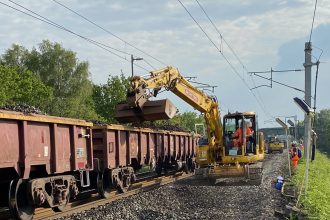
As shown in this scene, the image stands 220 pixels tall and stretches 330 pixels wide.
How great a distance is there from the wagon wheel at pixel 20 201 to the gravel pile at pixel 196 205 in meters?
1.04

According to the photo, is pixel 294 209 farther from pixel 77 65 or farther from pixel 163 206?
pixel 77 65

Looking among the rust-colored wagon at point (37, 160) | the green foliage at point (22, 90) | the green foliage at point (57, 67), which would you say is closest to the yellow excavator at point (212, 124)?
the rust-colored wagon at point (37, 160)

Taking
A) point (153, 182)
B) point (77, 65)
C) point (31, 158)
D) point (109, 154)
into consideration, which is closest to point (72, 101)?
point (77, 65)

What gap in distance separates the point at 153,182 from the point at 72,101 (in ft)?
132

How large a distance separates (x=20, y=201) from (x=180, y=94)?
850 cm

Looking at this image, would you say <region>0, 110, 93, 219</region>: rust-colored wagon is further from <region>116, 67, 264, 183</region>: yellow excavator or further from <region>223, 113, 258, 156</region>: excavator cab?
<region>223, 113, 258, 156</region>: excavator cab

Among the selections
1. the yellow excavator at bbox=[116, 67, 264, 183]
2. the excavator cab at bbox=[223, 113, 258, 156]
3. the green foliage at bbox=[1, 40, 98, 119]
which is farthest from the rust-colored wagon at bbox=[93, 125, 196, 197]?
the green foliage at bbox=[1, 40, 98, 119]

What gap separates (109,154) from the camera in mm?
13789

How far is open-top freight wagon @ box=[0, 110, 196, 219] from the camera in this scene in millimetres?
9164

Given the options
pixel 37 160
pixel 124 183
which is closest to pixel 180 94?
pixel 124 183

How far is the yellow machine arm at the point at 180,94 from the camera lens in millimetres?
14891

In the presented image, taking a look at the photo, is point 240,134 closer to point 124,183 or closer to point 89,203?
point 124,183

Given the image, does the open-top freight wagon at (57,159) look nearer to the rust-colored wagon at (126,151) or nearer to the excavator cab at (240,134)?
the rust-colored wagon at (126,151)

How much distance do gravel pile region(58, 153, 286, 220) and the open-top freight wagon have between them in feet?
3.23
